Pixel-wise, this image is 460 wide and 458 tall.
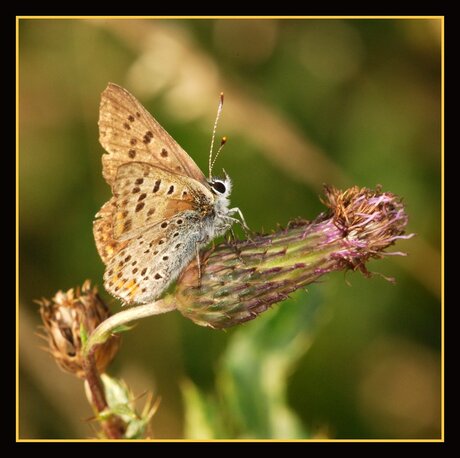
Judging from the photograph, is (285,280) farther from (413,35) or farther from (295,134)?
(413,35)

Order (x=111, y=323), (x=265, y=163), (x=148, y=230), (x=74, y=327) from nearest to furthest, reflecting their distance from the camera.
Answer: (x=111, y=323) → (x=74, y=327) → (x=148, y=230) → (x=265, y=163)

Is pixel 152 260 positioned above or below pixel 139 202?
below

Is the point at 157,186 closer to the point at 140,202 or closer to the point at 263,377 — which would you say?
the point at 140,202

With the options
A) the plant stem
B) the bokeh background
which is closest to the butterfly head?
the plant stem

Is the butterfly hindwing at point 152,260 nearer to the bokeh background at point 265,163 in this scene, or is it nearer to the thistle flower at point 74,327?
the thistle flower at point 74,327

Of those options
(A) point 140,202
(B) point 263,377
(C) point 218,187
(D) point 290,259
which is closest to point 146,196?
(A) point 140,202

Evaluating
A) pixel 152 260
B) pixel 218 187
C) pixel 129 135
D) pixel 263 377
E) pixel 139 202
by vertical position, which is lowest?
pixel 263 377
